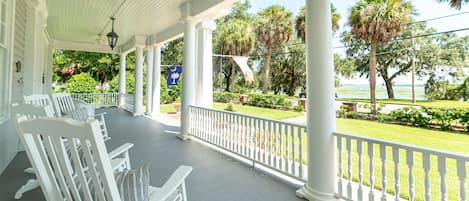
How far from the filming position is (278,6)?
44.3 ft

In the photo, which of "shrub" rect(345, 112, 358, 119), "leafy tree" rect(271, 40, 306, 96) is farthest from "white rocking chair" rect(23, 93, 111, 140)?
"leafy tree" rect(271, 40, 306, 96)

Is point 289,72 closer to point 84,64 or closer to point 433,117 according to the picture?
point 433,117

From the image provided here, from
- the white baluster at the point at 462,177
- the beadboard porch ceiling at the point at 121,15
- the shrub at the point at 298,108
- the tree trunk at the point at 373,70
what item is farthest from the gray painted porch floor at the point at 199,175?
the shrub at the point at 298,108

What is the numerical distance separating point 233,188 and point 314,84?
142 centimetres

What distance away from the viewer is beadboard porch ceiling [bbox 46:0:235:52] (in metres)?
4.94

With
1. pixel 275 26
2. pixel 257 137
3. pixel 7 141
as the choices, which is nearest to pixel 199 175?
pixel 257 137

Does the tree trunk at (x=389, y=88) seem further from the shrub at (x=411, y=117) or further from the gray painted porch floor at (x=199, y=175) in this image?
the gray painted porch floor at (x=199, y=175)

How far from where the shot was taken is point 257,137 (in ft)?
11.6

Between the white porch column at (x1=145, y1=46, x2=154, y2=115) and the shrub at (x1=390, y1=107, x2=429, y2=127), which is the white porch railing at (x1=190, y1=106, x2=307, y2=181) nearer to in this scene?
the white porch column at (x1=145, y1=46, x2=154, y2=115)

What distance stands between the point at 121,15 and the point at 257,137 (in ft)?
15.4

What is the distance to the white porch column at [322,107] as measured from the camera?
7.71 feet

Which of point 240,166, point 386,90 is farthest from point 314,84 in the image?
point 386,90

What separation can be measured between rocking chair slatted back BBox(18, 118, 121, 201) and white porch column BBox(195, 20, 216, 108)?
4.36 m

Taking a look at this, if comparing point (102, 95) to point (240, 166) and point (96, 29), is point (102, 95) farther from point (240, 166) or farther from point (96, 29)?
point (240, 166)
